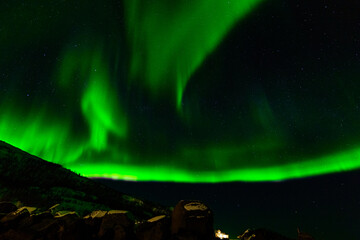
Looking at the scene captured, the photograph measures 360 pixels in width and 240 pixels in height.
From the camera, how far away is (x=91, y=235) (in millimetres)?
8539

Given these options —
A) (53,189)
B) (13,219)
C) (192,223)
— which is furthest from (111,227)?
(53,189)

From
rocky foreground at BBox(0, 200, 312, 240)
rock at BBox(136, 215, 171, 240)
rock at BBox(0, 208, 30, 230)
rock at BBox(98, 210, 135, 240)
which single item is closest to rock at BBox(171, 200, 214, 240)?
rocky foreground at BBox(0, 200, 312, 240)

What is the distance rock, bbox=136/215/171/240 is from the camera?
822cm

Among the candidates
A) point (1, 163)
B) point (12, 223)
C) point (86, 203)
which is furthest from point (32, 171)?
point (12, 223)

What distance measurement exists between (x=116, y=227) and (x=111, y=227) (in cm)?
21

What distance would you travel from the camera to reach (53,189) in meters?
99.9

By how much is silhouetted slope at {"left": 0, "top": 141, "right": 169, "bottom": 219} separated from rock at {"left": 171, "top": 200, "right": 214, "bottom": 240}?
8423cm

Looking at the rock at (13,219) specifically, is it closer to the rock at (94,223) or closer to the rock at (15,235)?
the rock at (15,235)

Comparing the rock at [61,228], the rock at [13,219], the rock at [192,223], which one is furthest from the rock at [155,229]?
the rock at [13,219]

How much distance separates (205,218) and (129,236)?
2646mm

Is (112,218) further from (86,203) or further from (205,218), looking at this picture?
(86,203)

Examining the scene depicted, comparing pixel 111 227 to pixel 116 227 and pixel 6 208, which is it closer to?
pixel 116 227

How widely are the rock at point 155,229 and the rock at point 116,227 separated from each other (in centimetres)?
32

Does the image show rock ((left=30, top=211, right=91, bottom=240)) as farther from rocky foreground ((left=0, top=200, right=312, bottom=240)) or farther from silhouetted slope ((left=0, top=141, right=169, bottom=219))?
silhouetted slope ((left=0, top=141, right=169, bottom=219))
